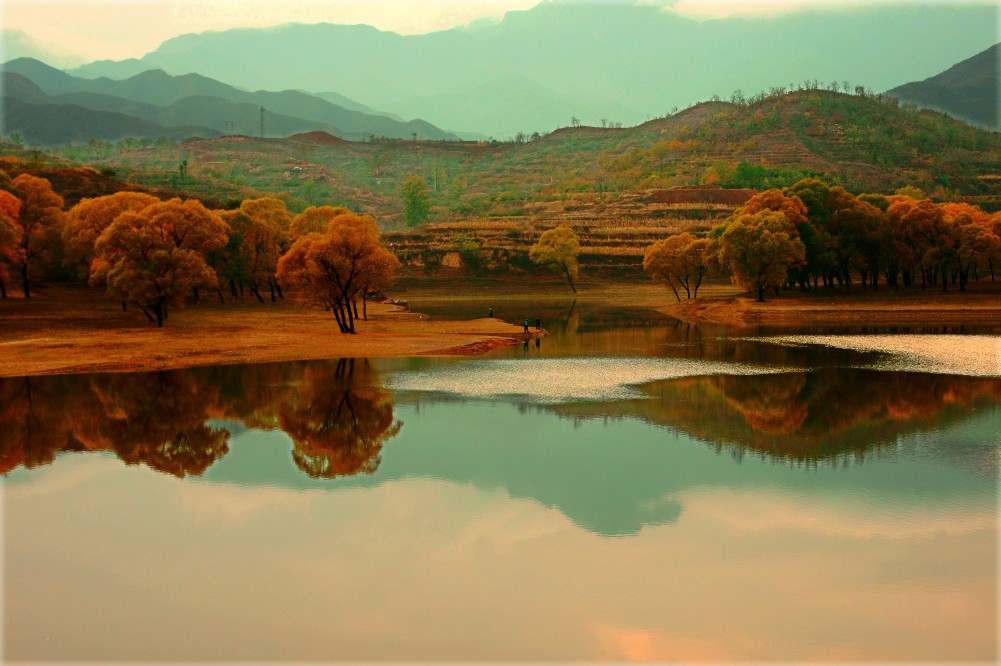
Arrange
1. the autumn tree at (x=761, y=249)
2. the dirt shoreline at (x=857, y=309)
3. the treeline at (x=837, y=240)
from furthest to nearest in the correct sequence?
the treeline at (x=837, y=240)
the autumn tree at (x=761, y=249)
the dirt shoreline at (x=857, y=309)

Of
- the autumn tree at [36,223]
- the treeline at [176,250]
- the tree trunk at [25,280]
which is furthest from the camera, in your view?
the autumn tree at [36,223]

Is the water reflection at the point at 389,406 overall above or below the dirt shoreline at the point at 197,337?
below

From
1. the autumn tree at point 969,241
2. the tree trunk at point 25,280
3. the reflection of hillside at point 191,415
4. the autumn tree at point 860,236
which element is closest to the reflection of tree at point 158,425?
Result: the reflection of hillside at point 191,415

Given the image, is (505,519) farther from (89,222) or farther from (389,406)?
(89,222)

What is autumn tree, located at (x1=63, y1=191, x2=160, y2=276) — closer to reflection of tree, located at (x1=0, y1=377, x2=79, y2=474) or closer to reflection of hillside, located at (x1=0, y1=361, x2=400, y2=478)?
reflection of tree, located at (x1=0, y1=377, x2=79, y2=474)

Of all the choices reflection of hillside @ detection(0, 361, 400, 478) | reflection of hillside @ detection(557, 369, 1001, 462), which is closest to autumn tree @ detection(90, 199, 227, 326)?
reflection of hillside @ detection(0, 361, 400, 478)

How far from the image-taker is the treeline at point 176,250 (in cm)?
8388

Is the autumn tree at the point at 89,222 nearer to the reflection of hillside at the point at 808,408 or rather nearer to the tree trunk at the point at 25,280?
the tree trunk at the point at 25,280

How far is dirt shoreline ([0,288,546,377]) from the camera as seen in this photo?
66375 mm

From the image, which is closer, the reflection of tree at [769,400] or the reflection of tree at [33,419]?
the reflection of tree at [33,419]

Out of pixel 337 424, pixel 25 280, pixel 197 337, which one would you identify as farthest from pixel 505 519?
pixel 25 280

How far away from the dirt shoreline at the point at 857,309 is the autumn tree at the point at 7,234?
78.2m

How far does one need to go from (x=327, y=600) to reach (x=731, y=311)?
9273 cm

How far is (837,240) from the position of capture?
114 metres
